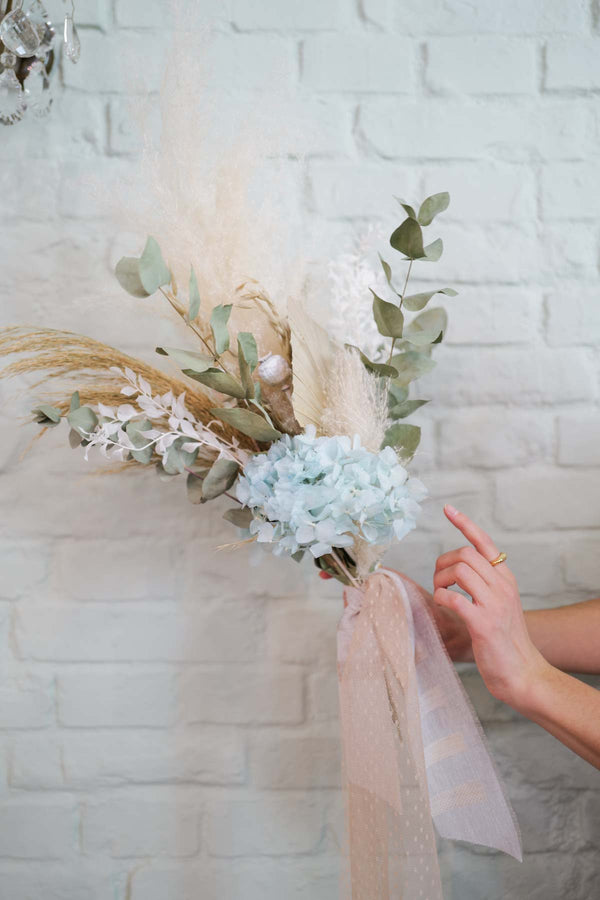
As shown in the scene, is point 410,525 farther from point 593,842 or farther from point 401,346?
point 593,842

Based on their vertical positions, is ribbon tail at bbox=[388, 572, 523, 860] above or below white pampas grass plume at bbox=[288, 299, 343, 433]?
below

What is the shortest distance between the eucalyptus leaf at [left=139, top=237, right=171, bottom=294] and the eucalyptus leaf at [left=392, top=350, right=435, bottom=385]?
0.27 metres

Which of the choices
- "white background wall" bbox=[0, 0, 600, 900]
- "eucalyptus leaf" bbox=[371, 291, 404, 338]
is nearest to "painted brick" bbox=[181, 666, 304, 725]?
"white background wall" bbox=[0, 0, 600, 900]

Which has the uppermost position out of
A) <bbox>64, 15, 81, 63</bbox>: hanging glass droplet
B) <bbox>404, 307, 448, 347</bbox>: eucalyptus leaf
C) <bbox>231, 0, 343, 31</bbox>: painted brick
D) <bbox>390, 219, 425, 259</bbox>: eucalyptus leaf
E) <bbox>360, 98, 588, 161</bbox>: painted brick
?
<bbox>231, 0, 343, 31</bbox>: painted brick

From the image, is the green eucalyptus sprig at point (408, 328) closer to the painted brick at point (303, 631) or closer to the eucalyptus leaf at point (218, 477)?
the eucalyptus leaf at point (218, 477)

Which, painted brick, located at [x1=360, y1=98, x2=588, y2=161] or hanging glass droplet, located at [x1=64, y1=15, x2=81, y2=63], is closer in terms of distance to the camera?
hanging glass droplet, located at [x1=64, y1=15, x2=81, y2=63]

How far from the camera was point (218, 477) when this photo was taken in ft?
2.40

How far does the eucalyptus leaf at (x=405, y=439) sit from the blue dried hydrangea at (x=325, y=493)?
0.09m

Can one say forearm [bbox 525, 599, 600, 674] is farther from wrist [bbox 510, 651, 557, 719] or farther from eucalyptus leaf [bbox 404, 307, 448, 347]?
eucalyptus leaf [bbox 404, 307, 448, 347]

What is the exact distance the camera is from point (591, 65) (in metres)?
0.98

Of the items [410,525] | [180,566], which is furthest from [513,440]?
[180,566]

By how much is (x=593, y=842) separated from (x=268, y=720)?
1.73ft

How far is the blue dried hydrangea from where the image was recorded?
662 mm

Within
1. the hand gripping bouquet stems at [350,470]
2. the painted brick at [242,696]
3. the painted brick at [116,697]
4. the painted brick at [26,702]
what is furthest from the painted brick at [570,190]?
the painted brick at [26,702]
